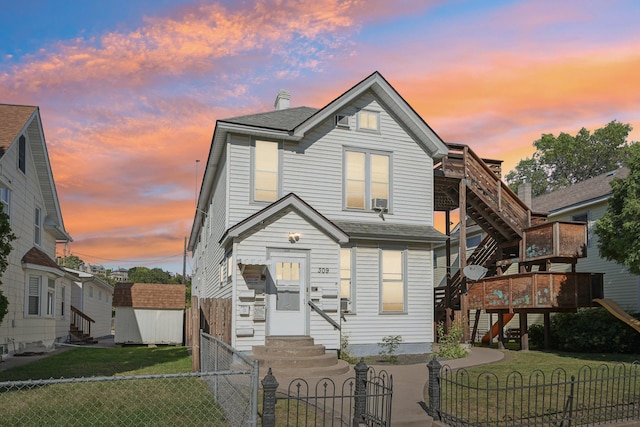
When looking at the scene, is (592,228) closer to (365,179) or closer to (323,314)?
(365,179)

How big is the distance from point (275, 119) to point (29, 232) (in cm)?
1186

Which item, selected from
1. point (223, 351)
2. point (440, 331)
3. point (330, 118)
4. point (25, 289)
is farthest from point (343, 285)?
point (25, 289)

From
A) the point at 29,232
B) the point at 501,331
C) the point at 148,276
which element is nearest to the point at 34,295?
the point at 29,232

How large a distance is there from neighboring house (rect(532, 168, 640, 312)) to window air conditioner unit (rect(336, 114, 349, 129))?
10906 millimetres

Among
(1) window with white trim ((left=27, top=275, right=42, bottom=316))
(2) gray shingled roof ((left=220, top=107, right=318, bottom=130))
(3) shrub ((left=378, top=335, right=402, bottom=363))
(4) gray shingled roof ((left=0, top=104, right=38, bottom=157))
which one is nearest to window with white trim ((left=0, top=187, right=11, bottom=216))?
(4) gray shingled roof ((left=0, top=104, right=38, bottom=157))

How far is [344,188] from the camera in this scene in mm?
19656

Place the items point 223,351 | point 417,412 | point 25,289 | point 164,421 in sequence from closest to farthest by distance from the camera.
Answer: point 164,421 < point 417,412 < point 223,351 < point 25,289

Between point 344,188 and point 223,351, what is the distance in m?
10.1

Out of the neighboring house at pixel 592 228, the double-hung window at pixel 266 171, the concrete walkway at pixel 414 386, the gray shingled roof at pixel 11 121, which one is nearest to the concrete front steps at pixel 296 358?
the concrete walkway at pixel 414 386

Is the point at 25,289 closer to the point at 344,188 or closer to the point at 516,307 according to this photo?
the point at 344,188

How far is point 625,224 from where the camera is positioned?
16.8 metres

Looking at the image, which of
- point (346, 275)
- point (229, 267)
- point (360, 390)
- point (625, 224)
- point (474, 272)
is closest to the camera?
point (360, 390)

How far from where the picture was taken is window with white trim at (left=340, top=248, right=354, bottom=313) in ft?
61.8

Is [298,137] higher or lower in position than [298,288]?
higher
